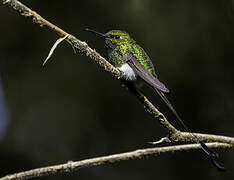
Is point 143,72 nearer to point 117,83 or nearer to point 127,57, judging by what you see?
point 127,57

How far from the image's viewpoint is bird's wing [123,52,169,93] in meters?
2.08

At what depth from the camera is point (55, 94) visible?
18.4 ft

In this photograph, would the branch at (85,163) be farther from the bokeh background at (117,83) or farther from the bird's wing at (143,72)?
the bokeh background at (117,83)

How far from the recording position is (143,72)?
2391 mm

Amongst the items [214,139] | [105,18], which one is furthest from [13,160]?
[214,139]

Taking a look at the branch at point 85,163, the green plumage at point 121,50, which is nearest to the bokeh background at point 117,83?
the green plumage at point 121,50

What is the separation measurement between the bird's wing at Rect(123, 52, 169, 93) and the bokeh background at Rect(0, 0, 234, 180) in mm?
2090

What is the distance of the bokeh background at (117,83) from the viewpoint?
4.78 meters

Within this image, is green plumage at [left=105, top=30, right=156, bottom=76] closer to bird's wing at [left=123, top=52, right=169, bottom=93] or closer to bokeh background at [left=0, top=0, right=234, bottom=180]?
bird's wing at [left=123, top=52, right=169, bottom=93]

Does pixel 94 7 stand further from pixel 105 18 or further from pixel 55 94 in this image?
pixel 55 94

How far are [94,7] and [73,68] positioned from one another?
2.76ft

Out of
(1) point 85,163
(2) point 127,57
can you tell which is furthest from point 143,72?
(1) point 85,163

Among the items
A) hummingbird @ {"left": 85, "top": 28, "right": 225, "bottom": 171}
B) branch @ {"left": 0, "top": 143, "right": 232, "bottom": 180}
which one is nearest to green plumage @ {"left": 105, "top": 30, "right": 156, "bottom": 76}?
hummingbird @ {"left": 85, "top": 28, "right": 225, "bottom": 171}

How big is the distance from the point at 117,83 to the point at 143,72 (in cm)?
269
